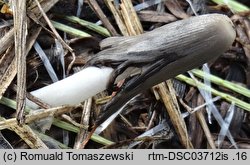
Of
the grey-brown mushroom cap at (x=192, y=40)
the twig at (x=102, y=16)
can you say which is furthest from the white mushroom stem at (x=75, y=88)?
the twig at (x=102, y=16)

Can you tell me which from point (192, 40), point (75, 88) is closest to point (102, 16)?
point (75, 88)

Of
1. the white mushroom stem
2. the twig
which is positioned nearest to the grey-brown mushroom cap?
the white mushroom stem

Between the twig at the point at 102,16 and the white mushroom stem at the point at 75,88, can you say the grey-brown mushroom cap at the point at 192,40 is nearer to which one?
the white mushroom stem at the point at 75,88

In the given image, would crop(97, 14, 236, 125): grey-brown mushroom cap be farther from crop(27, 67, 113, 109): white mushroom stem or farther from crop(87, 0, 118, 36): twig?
crop(87, 0, 118, 36): twig

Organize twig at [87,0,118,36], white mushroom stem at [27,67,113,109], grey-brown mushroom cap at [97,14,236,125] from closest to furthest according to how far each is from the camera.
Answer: grey-brown mushroom cap at [97,14,236,125] < white mushroom stem at [27,67,113,109] < twig at [87,0,118,36]

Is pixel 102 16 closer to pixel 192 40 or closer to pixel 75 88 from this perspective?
pixel 75 88

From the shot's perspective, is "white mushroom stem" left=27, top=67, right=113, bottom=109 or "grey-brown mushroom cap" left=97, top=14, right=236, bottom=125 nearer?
"grey-brown mushroom cap" left=97, top=14, right=236, bottom=125

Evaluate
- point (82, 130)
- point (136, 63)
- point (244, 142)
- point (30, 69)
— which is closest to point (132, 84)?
point (136, 63)

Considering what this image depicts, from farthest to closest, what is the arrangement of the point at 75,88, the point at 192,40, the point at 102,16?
1. the point at 102,16
2. the point at 75,88
3. the point at 192,40
